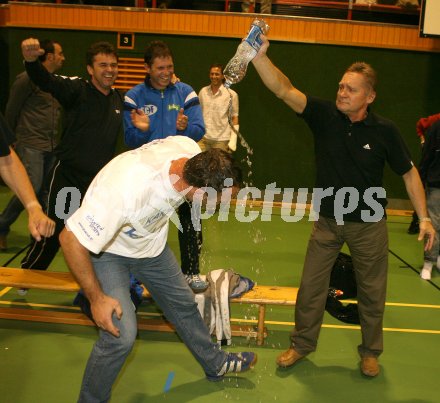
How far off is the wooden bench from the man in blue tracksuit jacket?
48cm

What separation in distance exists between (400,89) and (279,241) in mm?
4494

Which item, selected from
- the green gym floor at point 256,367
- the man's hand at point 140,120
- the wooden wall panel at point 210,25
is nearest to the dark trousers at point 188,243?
the green gym floor at point 256,367

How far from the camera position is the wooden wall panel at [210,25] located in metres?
11.0

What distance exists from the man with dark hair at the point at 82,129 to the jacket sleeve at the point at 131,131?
138 mm

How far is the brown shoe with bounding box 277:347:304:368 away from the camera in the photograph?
4594 millimetres

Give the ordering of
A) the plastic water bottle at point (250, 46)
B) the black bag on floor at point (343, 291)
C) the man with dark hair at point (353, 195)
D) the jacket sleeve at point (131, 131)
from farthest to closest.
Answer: the black bag on floor at point (343, 291) → the jacket sleeve at point (131, 131) → the man with dark hair at point (353, 195) → the plastic water bottle at point (250, 46)

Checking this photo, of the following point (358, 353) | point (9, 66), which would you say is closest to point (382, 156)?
point (358, 353)

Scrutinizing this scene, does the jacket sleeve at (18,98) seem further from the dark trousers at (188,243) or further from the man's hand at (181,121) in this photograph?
the dark trousers at (188,243)

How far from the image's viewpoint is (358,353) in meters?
4.81

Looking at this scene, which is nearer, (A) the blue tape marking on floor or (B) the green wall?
(A) the blue tape marking on floor

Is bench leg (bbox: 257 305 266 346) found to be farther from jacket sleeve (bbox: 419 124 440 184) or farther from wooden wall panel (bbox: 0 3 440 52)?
wooden wall panel (bbox: 0 3 440 52)

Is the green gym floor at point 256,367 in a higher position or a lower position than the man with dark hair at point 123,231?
lower

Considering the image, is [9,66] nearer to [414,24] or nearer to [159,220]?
[414,24]

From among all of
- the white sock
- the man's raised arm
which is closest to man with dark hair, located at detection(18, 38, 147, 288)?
the man's raised arm
